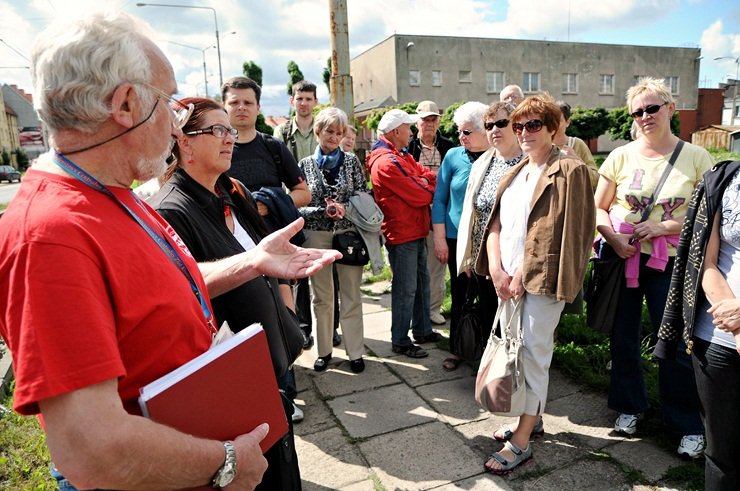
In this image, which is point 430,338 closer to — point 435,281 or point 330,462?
point 435,281

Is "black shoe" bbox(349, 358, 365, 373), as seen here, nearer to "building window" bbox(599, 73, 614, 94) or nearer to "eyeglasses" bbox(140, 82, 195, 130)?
"eyeglasses" bbox(140, 82, 195, 130)

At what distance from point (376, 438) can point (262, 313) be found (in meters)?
1.54

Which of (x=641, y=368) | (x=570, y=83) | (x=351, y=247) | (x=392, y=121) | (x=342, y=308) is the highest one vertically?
(x=570, y=83)

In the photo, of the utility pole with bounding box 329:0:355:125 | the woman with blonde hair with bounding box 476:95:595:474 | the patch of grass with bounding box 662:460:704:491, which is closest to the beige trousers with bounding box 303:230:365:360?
the woman with blonde hair with bounding box 476:95:595:474

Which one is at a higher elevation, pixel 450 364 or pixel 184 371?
pixel 184 371

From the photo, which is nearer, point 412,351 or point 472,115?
point 472,115

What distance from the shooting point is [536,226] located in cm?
278

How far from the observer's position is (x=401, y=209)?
4.32 m

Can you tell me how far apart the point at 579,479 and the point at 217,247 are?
7.33 feet

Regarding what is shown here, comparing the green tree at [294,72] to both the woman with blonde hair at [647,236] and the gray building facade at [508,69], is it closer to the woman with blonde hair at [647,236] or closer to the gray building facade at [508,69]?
the gray building facade at [508,69]

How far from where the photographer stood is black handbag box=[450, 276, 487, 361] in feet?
11.8

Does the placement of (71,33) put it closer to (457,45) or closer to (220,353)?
(220,353)

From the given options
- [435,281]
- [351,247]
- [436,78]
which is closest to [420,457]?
[351,247]

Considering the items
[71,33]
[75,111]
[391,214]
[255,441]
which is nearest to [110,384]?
[255,441]
